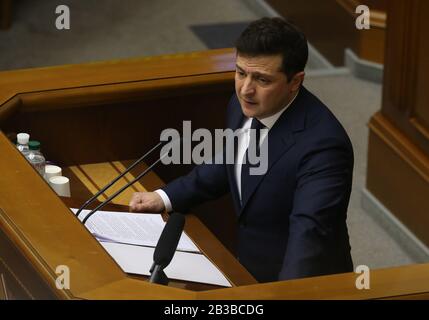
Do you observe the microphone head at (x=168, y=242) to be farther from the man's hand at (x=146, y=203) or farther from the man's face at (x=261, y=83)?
the man's hand at (x=146, y=203)

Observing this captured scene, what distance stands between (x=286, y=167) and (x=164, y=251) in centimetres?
51

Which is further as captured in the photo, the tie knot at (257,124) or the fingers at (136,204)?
the fingers at (136,204)

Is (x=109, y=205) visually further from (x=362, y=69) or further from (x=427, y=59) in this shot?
(x=362, y=69)

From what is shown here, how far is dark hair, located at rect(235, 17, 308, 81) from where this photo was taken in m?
2.62

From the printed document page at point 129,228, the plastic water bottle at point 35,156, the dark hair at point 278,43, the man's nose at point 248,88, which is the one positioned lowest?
the printed document page at point 129,228

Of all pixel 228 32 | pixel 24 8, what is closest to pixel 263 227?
pixel 228 32

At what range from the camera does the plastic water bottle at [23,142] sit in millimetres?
3123

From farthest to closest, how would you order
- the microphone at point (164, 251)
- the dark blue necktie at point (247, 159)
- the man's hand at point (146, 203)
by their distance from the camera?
the man's hand at point (146, 203)
the dark blue necktie at point (247, 159)
the microphone at point (164, 251)

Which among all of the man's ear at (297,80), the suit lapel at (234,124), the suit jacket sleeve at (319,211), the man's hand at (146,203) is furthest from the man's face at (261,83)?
the man's hand at (146,203)

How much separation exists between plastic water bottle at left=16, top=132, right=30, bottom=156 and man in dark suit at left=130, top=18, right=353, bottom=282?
0.56 meters

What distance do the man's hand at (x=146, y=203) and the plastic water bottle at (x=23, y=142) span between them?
330mm

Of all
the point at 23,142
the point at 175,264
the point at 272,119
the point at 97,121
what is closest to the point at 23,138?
the point at 23,142

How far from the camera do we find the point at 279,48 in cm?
262

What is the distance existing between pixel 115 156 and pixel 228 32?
2.98 metres
